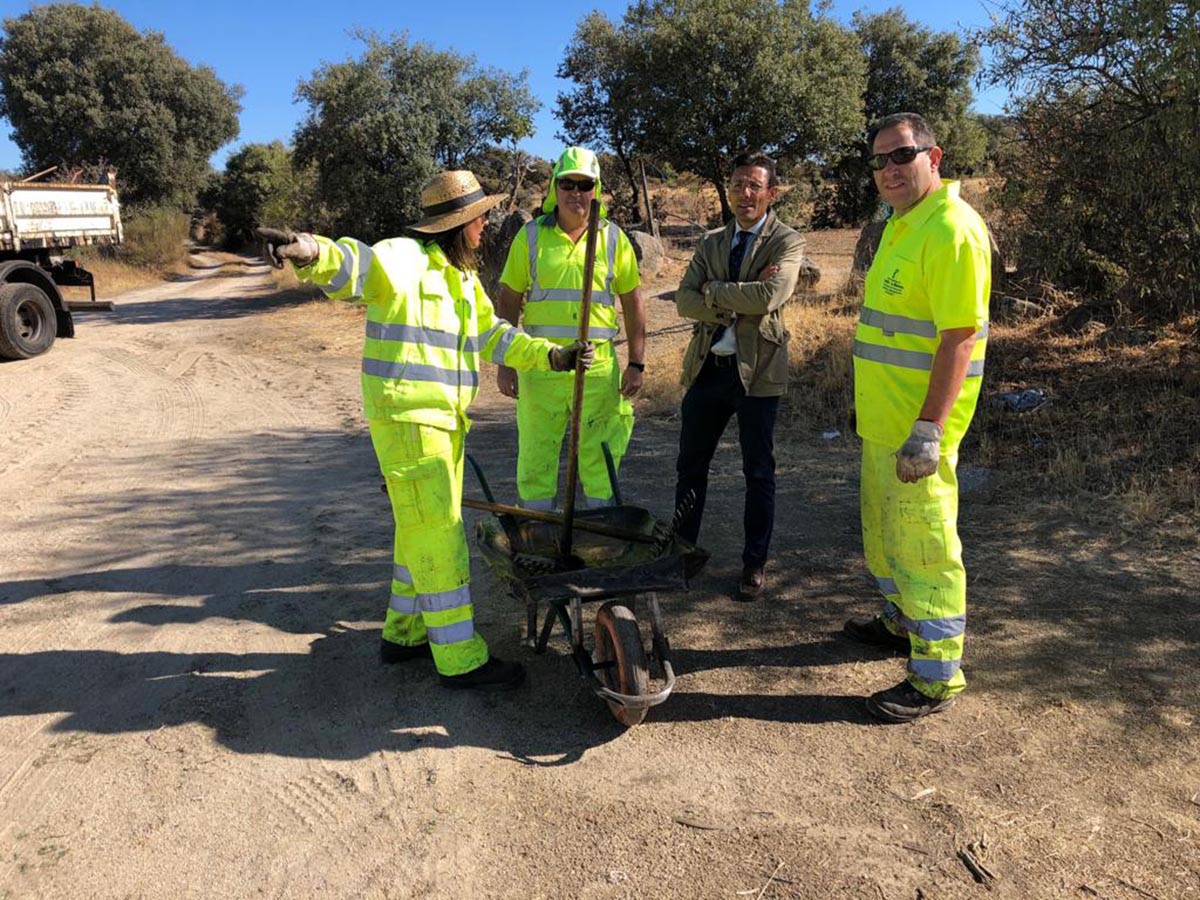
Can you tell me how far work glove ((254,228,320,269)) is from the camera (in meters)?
2.48

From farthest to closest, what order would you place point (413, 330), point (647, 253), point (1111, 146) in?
point (647, 253)
point (1111, 146)
point (413, 330)

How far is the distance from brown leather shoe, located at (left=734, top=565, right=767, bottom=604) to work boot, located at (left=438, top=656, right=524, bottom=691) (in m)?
1.29

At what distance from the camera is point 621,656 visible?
2.92m

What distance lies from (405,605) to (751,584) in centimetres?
167

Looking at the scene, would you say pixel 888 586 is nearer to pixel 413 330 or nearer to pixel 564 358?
pixel 564 358

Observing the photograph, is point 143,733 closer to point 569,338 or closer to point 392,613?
point 392,613

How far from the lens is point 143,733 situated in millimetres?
3102

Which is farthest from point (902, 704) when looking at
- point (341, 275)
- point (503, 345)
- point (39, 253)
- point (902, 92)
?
point (902, 92)

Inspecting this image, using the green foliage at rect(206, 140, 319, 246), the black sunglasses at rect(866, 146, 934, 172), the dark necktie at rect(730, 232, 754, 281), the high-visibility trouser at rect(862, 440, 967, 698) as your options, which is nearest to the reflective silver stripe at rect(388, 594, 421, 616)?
the high-visibility trouser at rect(862, 440, 967, 698)

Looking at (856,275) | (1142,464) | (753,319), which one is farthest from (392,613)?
(856,275)

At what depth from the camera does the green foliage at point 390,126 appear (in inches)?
660

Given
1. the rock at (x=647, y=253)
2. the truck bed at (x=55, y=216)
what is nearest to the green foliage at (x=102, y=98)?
the truck bed at (x=55, y=216)

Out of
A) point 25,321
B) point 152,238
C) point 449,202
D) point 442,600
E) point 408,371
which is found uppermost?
point 152,238

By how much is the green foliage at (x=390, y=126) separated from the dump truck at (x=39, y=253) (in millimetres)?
5239
